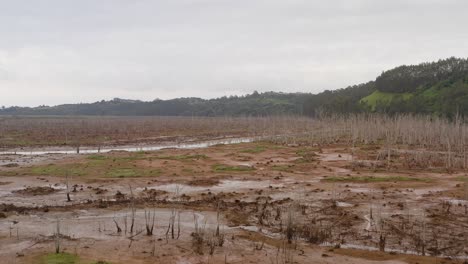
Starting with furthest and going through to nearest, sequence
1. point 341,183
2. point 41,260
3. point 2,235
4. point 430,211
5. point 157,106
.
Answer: point 157,106 < point 341,183 < point 430,211 < point 2,235 < point 41,260

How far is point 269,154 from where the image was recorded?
35531mm

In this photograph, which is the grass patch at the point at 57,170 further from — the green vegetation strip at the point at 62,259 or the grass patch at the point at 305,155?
the grass patch at the point at 305,155

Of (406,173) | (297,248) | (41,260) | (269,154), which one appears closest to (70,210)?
(41,260)

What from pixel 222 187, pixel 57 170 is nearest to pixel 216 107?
pixel 57 170

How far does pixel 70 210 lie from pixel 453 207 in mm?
13843

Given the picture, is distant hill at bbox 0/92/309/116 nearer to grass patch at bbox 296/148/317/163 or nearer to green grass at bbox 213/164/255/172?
grass patch at bbox 296/148/317/163

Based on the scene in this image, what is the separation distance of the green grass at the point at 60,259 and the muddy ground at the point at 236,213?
91mm

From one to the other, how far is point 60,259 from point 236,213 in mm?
6474

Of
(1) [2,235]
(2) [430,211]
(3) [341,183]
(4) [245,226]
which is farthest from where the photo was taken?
(3) [341,183]

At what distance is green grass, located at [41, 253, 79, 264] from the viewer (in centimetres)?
1031

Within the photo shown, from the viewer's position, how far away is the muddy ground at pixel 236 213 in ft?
37.2

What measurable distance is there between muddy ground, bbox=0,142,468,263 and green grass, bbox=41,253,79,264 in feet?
0.30

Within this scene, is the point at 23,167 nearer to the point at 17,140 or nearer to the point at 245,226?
the point at 245,226

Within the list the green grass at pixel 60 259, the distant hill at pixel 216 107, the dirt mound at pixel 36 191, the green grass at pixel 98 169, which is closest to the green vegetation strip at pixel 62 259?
the green grass at pixel 60 259
